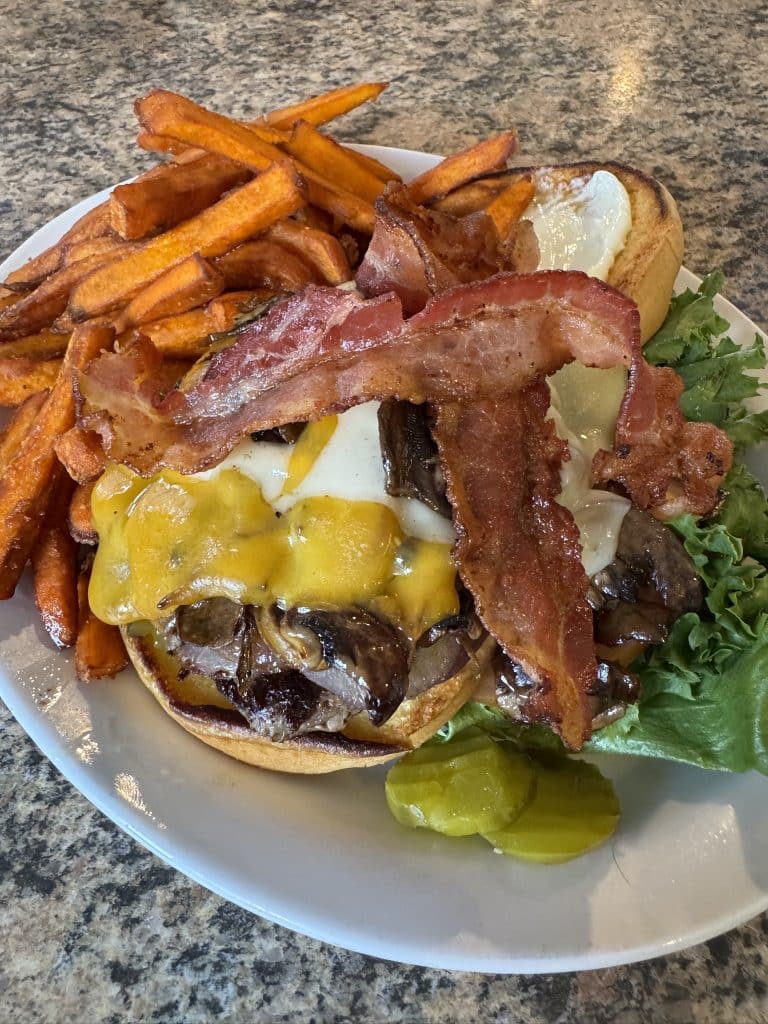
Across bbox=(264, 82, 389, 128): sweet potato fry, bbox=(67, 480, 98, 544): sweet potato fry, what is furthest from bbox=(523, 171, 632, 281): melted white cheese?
bbox=(67, 480, 98, 544): sweet potato fry

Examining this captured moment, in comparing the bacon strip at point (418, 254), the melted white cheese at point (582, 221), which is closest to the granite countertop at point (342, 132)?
the melted white cheese at point (582, 221)

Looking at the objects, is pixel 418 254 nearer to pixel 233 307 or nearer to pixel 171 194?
pixel 233 307

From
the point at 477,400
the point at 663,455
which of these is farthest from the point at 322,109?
the point at 663,455

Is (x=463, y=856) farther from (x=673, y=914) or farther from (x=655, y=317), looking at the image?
(x=655, y=317)

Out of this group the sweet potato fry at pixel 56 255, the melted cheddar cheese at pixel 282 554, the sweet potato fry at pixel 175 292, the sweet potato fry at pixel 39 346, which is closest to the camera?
the melted cheddar cheese at pixel 282 554

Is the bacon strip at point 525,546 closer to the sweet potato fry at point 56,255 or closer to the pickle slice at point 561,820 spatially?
the pickle slice at point 561,820

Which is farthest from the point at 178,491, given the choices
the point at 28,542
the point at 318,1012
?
the point at 318,1012
